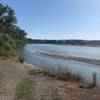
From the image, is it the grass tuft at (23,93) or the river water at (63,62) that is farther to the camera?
the river water at (63,62)

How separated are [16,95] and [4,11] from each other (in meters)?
54.1

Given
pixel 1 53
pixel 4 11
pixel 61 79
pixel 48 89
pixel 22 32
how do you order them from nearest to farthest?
pixel 48 89, pixel 61 79, pixel 1 53, pixel 4 11, pixel 22 32

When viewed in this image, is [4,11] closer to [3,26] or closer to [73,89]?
[3,26]

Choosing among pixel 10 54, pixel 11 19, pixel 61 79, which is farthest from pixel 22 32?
pixel 61 79

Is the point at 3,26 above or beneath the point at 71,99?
above

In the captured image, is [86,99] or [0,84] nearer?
[86,99]

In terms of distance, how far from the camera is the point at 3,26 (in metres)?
64.8

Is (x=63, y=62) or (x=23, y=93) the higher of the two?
(x=23, y=93)

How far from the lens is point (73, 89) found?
15062 millimetres

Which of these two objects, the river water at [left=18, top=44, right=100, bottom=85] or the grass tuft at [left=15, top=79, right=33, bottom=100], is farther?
the river water at [left=18, top=44, right=100, bottom=85]

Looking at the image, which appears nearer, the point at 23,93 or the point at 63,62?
the point at 23,93

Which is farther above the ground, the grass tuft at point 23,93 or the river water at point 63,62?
the grass tuft at point 23,93

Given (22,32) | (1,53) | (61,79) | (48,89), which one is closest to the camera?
(48,89)

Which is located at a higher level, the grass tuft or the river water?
the grass tuft
